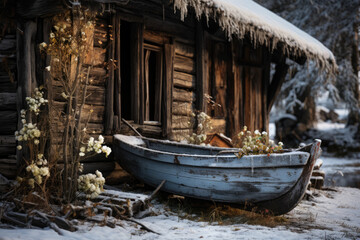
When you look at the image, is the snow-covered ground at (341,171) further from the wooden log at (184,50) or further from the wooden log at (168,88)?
the wooden log at (184,50)

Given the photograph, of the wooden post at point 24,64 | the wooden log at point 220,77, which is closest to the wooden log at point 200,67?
the wooden log at point 220,77

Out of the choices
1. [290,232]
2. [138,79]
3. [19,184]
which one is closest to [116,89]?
[138,79]

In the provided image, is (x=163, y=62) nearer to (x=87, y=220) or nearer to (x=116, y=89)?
(x=116, y=89)

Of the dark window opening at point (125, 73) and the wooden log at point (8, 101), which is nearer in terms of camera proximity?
the wooden log at point (8, 101)

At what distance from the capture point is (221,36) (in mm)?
8609

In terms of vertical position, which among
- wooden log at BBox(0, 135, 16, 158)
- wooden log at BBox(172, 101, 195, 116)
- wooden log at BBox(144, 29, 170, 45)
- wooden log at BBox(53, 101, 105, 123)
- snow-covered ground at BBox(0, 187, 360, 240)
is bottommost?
snow-covered ground at BBox(0, 187, 360, 240)

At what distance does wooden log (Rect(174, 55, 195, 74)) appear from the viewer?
7.25 m

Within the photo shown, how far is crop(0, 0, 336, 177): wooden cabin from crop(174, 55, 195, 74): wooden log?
2 cm

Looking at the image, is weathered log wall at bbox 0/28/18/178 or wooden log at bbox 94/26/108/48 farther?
wooden log at bbox 94/26/108/48

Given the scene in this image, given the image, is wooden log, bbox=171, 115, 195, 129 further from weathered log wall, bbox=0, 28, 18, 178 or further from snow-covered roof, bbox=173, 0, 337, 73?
weathered log wall, bbox=0, 28, 18, 178

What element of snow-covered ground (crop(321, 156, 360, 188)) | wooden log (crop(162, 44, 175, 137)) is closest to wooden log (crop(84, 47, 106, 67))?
wooden log (crop(162, 44, 175, 137))

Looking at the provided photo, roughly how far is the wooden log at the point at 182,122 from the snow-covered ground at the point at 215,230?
2.33 m

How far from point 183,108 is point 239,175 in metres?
3.25

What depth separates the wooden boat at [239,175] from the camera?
4.12m
